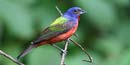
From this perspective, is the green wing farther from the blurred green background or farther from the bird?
the blurred green background

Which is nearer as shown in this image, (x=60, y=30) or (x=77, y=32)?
(x=60, y=30)

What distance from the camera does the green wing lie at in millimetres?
3281

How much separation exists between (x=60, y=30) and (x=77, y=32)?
1.41 metres

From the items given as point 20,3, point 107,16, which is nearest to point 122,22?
point 107,16

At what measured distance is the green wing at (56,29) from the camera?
10.8ft

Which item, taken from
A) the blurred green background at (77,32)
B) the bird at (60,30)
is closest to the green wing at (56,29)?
the bird at (60,30)

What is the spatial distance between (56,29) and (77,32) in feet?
4.90

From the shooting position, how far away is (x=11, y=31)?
4.65m

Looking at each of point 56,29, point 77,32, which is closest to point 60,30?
point 56,29

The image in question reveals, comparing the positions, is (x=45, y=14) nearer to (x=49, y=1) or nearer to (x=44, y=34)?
(x=49, y=1)

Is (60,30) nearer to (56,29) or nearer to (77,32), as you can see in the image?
(56,29)

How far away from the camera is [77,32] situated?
4.97 m

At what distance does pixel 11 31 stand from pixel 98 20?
97cm

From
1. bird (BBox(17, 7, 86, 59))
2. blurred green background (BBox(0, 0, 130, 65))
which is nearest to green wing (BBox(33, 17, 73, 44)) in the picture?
bird (BBox(17, 7, 86, 59))
